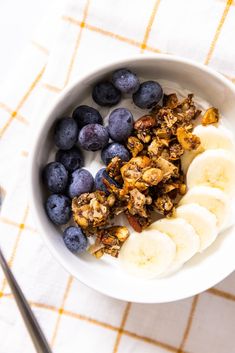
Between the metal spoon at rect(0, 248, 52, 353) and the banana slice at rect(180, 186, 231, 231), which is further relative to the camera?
the metal spoon at rect(0, 248, 52, 353)

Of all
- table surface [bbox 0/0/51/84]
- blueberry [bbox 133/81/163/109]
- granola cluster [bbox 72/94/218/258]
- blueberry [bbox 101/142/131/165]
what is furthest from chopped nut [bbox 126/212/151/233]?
table surface [bbox 0/0/51/84]

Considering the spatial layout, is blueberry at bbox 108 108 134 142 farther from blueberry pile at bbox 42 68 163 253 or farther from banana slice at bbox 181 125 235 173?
banana slice at bbox 181 125 235 173

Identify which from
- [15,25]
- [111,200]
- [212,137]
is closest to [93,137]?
[111,200]

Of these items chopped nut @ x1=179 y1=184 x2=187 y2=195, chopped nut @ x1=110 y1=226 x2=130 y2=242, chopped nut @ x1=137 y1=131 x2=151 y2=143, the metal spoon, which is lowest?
the metal spoon

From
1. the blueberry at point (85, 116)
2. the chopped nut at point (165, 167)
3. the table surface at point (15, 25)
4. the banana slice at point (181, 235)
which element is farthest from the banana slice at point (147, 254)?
the table surface at point (15, 25)

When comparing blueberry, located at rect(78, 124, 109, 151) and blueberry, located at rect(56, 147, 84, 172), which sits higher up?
blueberry, located at rect(78, 124, 109, 151)

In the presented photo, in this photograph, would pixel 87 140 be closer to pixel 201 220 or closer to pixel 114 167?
pixel 114 167
